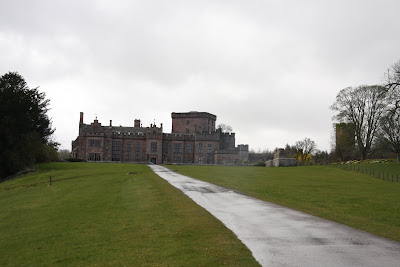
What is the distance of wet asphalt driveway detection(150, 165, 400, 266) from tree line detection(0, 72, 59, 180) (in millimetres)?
37990

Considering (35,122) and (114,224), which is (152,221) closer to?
(114,224)

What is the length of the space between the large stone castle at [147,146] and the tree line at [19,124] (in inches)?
935

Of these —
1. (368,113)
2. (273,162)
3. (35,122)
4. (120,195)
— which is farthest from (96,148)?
(120,195)

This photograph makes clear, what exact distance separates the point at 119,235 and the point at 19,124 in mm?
42244

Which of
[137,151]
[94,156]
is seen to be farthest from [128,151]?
[94,156]

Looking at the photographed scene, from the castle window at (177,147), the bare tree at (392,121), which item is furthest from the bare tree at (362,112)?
the castle window at (177,147)

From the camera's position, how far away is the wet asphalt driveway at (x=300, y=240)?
870 cm

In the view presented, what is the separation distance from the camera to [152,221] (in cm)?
1336

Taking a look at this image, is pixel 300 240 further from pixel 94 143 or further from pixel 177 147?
pixel 177 147

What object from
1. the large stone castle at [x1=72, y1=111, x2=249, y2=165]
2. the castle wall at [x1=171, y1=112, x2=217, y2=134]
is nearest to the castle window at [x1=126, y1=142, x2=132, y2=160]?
the large stone castle at [x1=72, y1=111, x2=249, y2=165]

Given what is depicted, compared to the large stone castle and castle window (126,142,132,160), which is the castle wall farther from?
castle window (126,142,132,160)

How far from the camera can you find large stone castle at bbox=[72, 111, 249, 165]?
7681cm

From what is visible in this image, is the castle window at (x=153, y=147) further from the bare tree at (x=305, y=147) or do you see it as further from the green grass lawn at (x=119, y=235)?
the green grass lawn at (x=119, y=235)

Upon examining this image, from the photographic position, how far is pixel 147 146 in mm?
80312
